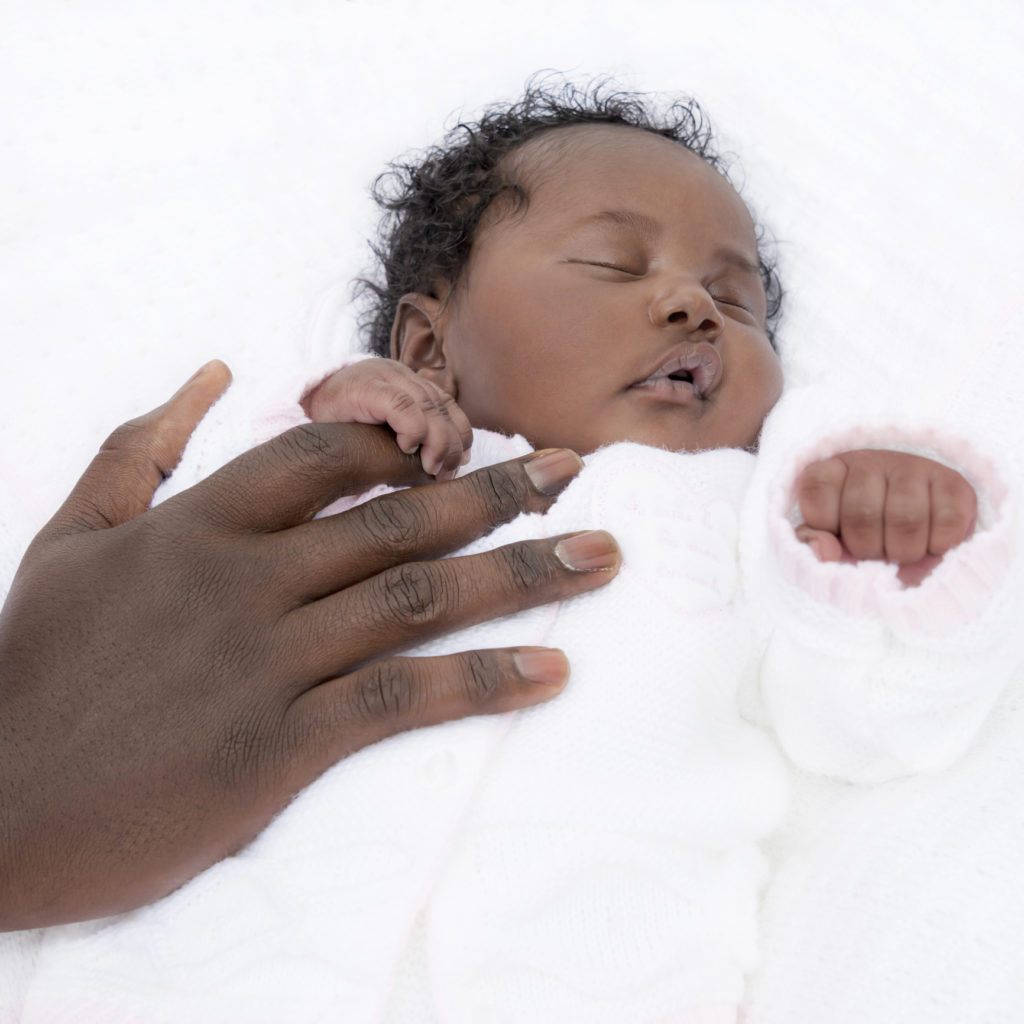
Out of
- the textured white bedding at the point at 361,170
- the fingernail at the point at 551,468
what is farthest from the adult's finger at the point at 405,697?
the textured white bedding at the point at 361,170

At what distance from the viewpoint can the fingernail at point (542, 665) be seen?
1.07 metres

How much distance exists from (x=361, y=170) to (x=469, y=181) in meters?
0.35

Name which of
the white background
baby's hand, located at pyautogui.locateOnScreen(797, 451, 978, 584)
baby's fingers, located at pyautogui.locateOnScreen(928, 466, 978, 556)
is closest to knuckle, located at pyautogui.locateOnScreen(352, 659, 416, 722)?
baby's hand, located at pyautogui.locateOnScreen(797, 451, 978, 584)

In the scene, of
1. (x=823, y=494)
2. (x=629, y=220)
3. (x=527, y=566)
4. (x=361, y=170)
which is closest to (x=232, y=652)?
(x=527, y=566)

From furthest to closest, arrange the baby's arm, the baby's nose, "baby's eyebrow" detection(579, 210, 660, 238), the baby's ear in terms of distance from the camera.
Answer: the baby's ear
"baby's eyebrow" detection(579, 210, 660, 238)
the baby's nose
the baby's arm

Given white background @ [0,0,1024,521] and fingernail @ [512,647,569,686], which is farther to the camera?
white background @ [0,0,1024,521]

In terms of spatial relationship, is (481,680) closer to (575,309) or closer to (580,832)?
(580,832)

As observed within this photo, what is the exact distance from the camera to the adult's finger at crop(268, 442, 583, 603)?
112cm

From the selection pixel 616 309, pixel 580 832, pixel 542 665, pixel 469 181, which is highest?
pixel 469 181

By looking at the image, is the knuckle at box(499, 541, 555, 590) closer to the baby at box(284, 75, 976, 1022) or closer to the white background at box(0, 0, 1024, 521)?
the baby at box(284, 75, 976, 1022)

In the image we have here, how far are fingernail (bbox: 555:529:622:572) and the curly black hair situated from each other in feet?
2.24

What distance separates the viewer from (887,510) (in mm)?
972

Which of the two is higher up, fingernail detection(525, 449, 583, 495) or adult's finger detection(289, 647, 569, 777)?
fingernail detection(525, 449, 583, 495)

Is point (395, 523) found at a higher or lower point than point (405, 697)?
higher
